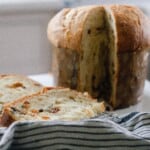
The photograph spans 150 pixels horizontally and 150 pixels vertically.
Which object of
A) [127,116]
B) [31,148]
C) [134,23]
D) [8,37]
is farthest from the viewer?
[8,37]

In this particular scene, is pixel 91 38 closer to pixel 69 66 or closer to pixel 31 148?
pixel 69 66

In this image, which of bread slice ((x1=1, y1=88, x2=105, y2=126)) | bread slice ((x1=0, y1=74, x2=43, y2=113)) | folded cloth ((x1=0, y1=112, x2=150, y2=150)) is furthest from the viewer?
bread slice ((x1=0, y1=74, x2=43, y2=113))

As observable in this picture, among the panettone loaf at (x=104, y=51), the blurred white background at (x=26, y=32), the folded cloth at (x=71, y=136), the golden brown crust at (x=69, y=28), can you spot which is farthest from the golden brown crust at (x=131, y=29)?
the blurred white background at (x=26, y=32)

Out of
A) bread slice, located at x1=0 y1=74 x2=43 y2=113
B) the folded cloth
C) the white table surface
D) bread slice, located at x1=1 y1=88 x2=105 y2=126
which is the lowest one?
the white table surface

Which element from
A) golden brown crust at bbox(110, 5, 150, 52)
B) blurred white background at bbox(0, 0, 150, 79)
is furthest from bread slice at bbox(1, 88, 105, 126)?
blurred white background at bbox(0, 0, 150, 79)

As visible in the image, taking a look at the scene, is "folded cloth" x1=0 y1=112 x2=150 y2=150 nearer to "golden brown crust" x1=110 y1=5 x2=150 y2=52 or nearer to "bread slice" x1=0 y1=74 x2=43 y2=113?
"bread slice" x1=0 y1=74 x2=43 y2=113

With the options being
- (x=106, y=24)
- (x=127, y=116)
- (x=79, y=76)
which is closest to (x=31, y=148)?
(x=127, y=116)

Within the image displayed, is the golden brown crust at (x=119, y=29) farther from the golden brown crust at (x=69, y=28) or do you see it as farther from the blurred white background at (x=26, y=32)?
the blurred white background at (x=26, y=32)
